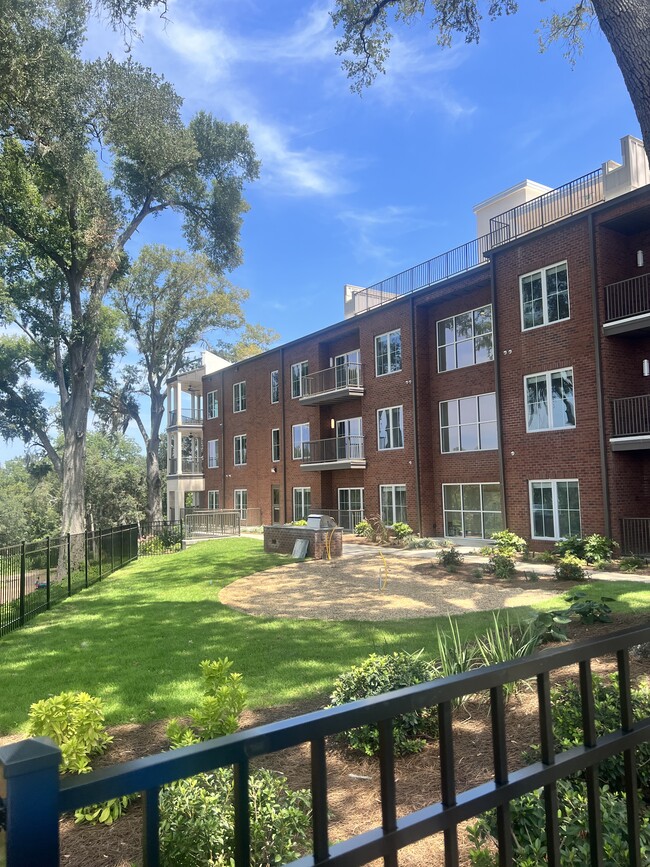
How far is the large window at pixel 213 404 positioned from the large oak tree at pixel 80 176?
14171 mm

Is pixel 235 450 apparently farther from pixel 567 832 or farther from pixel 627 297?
pixel 567 832

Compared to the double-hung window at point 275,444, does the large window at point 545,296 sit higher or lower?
higher

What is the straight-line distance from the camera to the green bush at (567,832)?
220cm

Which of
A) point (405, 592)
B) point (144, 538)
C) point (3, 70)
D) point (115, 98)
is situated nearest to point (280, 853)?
point (405, 592)

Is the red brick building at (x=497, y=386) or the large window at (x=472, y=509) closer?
the red brick building at (x=497, y=386)

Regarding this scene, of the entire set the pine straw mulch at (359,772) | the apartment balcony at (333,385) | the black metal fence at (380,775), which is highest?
the apartment balcony at (333,385)

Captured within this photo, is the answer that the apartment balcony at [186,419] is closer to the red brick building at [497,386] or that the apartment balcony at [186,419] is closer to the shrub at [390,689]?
the red brick building at [497,386]

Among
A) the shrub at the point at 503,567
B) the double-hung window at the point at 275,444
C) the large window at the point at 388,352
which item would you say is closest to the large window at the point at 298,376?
the double-hung window at the point at 275,444

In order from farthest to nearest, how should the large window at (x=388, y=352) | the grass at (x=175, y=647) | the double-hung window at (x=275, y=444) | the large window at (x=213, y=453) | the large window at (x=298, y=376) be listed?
the large window at (x=213, y=453)
the double-hung window at (x=275, y=444)
the large window at (x=298, y=376)
the large window at (x=388, y=352)
the grass at (x=175, y=647)

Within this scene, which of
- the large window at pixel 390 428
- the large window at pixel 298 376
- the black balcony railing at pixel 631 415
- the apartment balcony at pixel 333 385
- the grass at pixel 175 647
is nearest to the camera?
the grass at pixel 175 647

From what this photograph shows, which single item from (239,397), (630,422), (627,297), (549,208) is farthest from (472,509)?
(239,397)

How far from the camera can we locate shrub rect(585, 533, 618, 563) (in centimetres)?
1398

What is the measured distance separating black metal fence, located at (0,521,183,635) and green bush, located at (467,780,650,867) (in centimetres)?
938

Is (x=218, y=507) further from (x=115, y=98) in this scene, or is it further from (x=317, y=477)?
(x=115, y=98)
